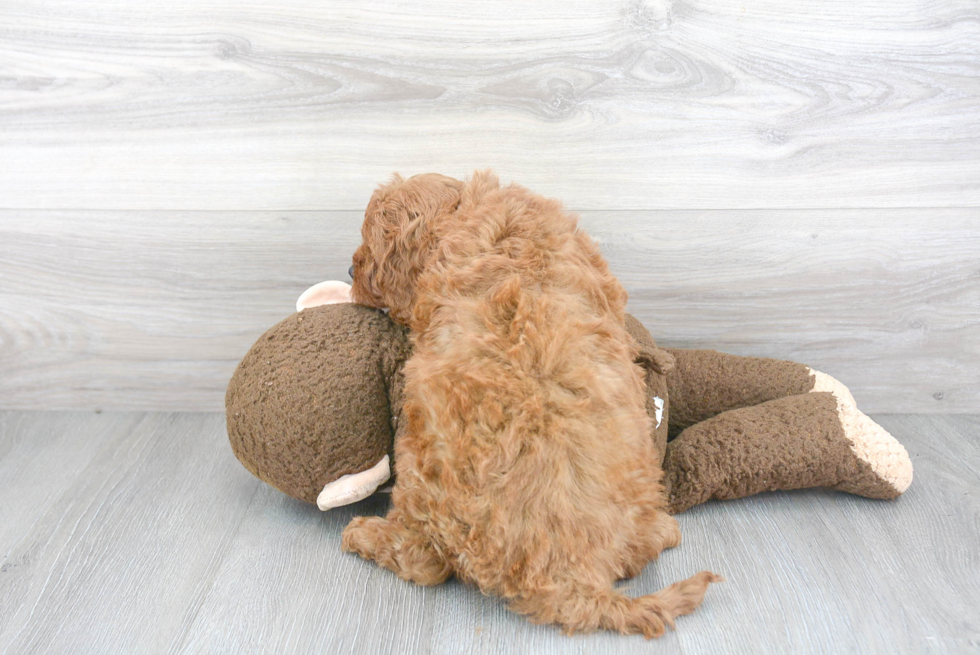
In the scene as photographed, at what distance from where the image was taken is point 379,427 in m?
1.04

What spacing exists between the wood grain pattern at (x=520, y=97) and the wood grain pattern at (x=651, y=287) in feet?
0.17

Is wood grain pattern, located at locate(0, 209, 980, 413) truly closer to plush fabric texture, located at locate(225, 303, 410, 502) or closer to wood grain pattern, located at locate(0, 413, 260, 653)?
wood grain pattern, located at locate(0, 413, 260, 653)

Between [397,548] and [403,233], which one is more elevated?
[403,233]

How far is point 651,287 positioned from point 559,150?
12.1 inches

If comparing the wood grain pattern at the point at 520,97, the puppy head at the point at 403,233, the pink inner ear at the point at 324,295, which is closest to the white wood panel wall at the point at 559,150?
the wood grain pattern at the point at 520,97

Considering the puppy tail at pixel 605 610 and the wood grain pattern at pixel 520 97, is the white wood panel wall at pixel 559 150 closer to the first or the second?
the wood grain pattern at pixel 520 97

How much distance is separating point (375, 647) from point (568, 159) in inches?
33.0

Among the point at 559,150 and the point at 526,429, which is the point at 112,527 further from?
the point at 559,150

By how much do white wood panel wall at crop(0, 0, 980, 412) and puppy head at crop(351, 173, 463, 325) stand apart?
32 centimetres

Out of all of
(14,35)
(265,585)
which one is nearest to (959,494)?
(265,585)

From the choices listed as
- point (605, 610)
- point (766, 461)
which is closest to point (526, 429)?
point (605, 610)

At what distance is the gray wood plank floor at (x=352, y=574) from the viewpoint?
0.87 m

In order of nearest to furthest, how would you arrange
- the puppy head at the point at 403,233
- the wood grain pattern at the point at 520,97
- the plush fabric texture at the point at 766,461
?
1. the puppy head at the point at 403,233
2. the plush fabric texture at the point at 766,461
3. the wood grain pattern at the point at 520,97

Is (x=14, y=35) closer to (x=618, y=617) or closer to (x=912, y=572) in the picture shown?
(x=618, y=617)
